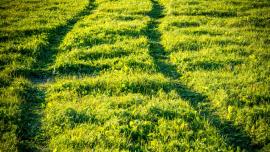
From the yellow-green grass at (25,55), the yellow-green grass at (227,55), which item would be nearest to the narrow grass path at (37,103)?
the yellow-green grass at (25,55)

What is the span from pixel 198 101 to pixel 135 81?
1.99 m

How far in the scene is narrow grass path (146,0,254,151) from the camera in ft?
23.8

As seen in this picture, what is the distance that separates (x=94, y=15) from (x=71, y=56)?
6388mm

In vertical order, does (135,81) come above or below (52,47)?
below

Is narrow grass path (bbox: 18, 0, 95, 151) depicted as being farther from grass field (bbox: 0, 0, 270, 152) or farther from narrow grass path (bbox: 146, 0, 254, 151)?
narrow grass path (bbox: 146, 0, 254, 151)

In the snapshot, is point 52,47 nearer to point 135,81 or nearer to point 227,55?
point 135,81

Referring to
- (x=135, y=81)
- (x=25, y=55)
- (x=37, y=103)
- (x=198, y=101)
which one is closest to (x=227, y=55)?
(x=198, y=101)

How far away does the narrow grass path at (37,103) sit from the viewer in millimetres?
7082

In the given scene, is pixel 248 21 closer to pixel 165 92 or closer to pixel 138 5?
pixel 138 5

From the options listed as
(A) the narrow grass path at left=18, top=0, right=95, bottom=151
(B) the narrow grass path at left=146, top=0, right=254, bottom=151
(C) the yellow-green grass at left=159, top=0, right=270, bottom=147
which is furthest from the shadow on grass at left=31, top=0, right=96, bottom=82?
(C) the yellow-green grass at left=159, top=0, right=270, bottom=147

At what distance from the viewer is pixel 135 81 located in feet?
31.7

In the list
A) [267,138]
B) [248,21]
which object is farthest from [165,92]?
[248,21]

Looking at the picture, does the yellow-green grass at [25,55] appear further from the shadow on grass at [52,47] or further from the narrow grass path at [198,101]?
the narrow grass path at [198,101]

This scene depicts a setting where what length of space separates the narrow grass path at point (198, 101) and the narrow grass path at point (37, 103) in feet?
12.7
